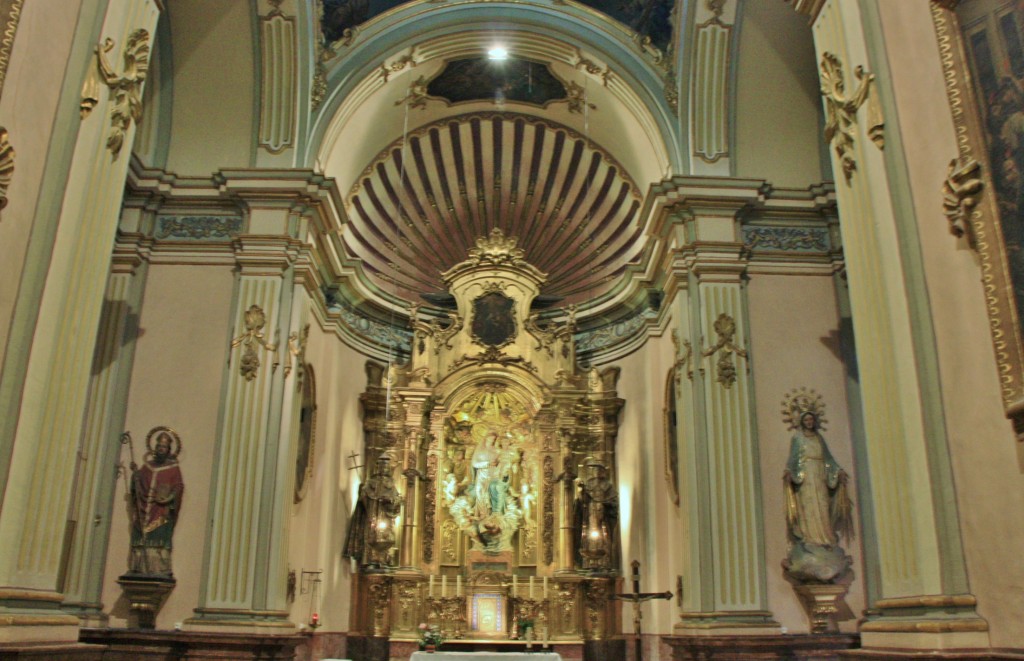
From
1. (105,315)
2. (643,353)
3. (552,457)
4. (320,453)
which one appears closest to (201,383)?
(105,315)

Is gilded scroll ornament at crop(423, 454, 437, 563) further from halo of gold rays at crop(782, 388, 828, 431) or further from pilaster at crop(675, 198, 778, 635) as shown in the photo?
halo of gold rays at crop(782, 388, 828, 431)

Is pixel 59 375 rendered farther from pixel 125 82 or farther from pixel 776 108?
pixel 776 108

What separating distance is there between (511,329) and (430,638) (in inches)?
189

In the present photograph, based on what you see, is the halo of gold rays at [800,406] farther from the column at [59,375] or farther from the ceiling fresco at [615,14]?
the column at [59,375]

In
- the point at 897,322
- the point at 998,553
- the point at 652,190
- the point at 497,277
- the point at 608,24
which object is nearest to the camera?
the point at 998,553

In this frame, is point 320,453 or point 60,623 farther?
point 320,453

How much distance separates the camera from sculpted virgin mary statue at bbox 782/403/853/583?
9398 mm

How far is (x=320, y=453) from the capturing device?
Answer: 1192 centimetres

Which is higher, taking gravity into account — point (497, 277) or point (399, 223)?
point (399, 223)

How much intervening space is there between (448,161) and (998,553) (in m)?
Result: 11.6

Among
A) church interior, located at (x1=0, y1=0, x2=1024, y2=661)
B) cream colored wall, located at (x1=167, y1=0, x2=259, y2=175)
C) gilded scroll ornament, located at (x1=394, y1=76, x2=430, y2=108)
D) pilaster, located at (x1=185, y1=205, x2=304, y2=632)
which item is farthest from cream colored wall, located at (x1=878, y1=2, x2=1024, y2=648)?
gilded scroll ornament, located at (x1=394, y1=76, x2=430, y2=108)

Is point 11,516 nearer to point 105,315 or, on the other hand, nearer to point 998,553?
point 998,553

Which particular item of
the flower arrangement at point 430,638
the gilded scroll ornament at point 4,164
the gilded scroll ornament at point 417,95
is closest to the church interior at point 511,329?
the gilded scroll ornament at point 4,164

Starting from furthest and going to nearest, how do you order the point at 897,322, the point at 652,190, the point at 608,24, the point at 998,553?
the point at 608,24 < the point at 652,190 < the point at 897,322 < the point at 998,553
